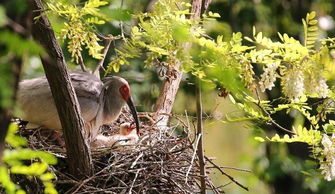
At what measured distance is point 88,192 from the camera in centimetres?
494

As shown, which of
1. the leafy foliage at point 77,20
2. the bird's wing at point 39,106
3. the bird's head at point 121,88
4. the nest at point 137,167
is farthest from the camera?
the bird's head at point 121,88

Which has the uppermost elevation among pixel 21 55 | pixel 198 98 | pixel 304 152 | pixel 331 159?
pixel 21 55

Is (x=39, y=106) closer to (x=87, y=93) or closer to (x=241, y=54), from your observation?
(x=87, y=93)

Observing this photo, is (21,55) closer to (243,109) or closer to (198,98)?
(198,98)

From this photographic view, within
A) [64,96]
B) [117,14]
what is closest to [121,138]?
[64,96]

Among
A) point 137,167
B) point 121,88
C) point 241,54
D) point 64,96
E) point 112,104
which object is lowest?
point 137,167

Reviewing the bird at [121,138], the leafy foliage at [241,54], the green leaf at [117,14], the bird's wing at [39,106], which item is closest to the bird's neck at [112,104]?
the bird at [121,138]

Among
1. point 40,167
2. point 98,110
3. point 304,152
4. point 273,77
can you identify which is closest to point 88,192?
point 98,110

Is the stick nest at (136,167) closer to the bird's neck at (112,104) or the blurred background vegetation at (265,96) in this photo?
the bird's neck at (112,104)

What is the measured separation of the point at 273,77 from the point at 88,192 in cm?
141

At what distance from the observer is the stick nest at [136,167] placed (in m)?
4.96

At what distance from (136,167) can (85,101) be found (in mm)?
604

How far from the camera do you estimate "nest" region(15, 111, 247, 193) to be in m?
4.96

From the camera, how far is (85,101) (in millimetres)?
5504
